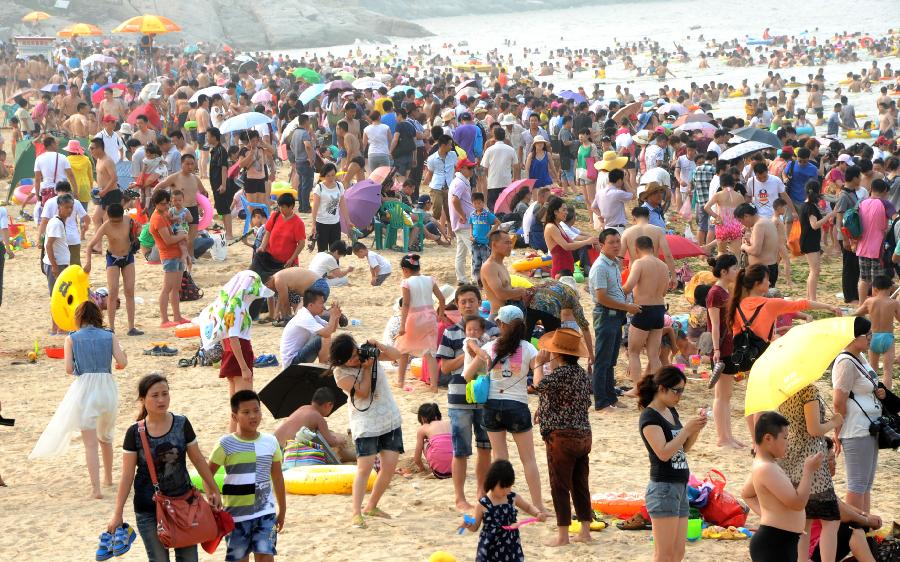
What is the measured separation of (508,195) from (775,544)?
1114cm

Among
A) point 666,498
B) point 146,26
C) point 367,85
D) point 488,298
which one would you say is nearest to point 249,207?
point 488,298

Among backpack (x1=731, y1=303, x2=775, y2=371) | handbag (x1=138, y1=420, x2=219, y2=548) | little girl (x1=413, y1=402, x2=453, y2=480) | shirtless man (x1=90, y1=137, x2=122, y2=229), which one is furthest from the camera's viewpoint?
shirtless man (x1=90, y1=137, x2=122, y2=229)

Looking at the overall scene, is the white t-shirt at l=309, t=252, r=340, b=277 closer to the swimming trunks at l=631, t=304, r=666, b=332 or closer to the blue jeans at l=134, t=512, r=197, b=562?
the swimming trunks at l=631, t=304, r=666, b=332

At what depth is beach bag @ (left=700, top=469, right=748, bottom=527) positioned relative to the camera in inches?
294

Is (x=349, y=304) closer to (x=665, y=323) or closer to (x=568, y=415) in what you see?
(x=665, y=323)

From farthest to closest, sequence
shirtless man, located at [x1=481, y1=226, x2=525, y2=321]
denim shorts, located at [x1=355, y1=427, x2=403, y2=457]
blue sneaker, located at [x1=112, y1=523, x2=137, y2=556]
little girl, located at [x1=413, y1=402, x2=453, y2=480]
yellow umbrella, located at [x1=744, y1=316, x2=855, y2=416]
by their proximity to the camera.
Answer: shirtless man, located at [x1=481, y1=226, x2=525, y2=321]
little girl, located at [x1=413, y1=402, x2=453, y2=480]
denim shorts, located at [x1=355, y1=427, x2=403, y2=457]
blue sneaker, located at [x1=112, y1=523, x2=137, y2=556]
yellow umbrella, located at [x1=744, y1=316, x2=855, y2=416]

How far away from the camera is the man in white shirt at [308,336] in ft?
32.3

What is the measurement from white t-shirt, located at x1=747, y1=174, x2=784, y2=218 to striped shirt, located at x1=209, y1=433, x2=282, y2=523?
32.6 feet

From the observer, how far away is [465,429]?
302 inches

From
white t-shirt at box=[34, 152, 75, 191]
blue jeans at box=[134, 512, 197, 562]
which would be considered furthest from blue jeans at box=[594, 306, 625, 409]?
white t-shirt at box=[34, 152, 75, 191]

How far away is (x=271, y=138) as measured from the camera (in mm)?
22375

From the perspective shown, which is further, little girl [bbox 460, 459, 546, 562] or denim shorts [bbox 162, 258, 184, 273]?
denim shorts [bbox 162, 258, 184, 273]

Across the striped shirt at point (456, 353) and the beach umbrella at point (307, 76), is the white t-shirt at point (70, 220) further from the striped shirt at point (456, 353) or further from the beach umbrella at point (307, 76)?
the beach umbrella at point (307, 76)

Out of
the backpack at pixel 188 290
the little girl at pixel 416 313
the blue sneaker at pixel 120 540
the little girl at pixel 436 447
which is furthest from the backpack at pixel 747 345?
the backpack at pixel 188 290
